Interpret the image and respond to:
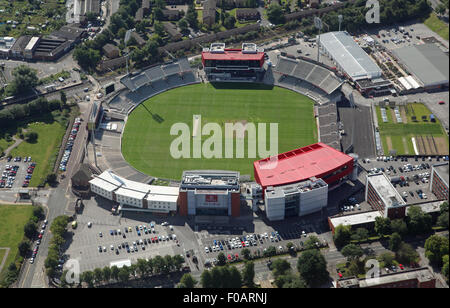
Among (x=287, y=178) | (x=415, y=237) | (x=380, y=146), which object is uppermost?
(x=380, y=146)

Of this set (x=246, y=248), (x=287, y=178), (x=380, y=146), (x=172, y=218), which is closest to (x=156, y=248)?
(x=172, y=218)

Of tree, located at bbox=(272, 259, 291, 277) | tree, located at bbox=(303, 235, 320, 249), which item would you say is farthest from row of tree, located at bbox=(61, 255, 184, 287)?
tree, located at bbox=(303, 235, 320, 249)

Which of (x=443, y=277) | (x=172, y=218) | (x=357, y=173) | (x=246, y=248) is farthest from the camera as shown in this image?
(x=357, y=173)

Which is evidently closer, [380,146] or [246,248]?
[246,248]

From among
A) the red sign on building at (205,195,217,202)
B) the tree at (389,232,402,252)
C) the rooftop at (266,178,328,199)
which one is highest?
the rooftop at (266,178,328,199)

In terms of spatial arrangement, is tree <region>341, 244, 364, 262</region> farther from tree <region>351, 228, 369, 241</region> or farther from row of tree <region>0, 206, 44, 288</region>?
row of tree <region>0, 206, 44, 288</region>

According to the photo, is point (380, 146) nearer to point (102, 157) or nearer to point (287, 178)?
point (287, 178)

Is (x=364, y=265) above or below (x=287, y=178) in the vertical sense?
below
